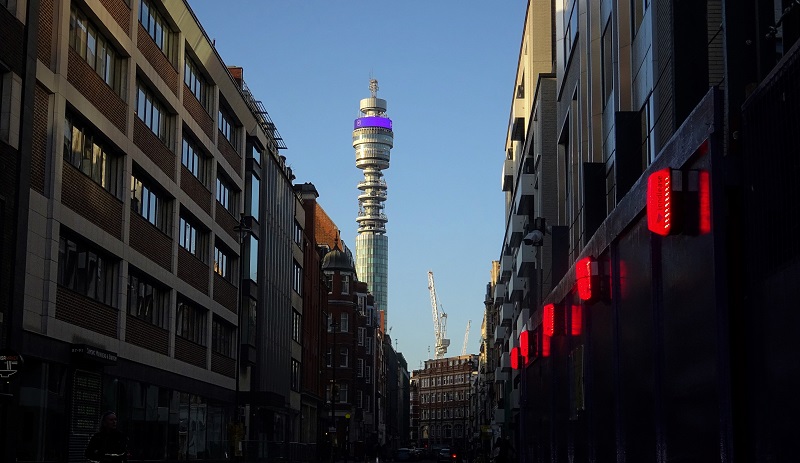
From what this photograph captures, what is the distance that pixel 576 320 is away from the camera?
18.9 meters

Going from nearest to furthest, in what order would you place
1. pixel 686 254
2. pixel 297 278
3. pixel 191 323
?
pixel 686 254 → pixel 191 323 → pixel 297 278

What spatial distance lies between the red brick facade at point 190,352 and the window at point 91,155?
926 centimetres

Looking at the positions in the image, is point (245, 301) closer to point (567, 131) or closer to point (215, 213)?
point (215, 213)

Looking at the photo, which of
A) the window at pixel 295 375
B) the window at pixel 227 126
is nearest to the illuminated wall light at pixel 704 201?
the window at pixel 227 126

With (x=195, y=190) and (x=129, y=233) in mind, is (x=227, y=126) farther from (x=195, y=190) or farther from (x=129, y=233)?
(x=129, y=233)

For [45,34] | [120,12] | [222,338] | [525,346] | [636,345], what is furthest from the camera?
[222,338]

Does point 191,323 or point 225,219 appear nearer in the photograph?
point 191,323

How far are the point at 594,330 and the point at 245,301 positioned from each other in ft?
120

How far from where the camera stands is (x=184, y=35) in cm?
3947

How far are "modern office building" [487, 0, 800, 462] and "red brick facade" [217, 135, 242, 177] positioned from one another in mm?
23627

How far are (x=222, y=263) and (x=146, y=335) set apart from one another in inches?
508

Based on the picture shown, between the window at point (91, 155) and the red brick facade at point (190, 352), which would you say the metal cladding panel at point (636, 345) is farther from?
the red brick facade at point (190, 352)

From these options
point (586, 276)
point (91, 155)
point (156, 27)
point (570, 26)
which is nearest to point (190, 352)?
point (156, 27)

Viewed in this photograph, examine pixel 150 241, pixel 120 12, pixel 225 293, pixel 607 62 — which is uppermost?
pixel 120 12
